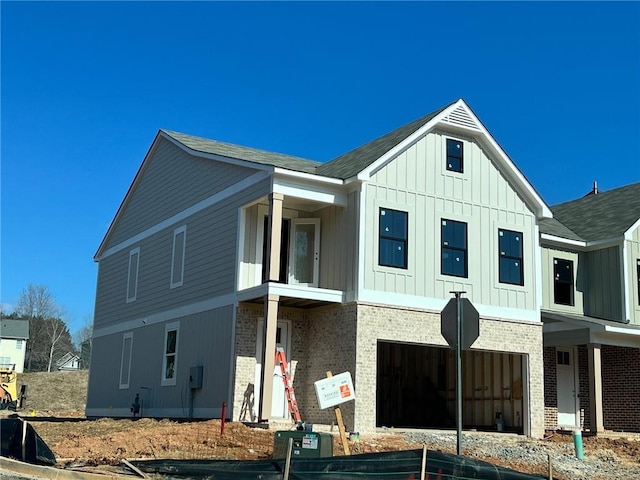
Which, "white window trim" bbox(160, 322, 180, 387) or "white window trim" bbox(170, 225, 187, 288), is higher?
"white window trim" bbox(170, 225, 187, 288)

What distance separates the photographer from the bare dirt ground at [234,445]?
15.5 metres

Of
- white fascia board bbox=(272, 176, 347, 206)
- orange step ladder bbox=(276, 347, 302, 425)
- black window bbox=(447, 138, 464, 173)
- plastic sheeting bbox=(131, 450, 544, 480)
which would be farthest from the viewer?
black window bbox=(447, 138, 464, 173)

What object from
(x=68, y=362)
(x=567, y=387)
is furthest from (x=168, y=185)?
(x=68, y=362)

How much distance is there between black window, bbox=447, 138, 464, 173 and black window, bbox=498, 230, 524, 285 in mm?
2174

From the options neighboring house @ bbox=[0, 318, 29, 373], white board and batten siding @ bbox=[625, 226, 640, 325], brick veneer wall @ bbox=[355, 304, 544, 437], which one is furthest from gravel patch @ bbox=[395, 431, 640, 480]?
neighboring house @ bbox=[0, 318, 29, 373]

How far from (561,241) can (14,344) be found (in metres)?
74.5

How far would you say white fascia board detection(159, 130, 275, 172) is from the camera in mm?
20538

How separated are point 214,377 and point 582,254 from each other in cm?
1328

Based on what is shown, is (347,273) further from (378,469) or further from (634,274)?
(634,274)

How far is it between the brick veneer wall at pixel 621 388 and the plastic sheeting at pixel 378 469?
16261 mm

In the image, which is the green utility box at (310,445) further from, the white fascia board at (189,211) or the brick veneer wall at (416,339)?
the white fascia board at (189,211)

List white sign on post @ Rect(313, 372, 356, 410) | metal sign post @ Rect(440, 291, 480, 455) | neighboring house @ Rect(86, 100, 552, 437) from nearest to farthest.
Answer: metal sign post @ Rect(440, 291, 480, 455) < white sign on post @ Rect(313, 372, 356, 410) < neighboring house @ Rect(86, 100, 552, 437)

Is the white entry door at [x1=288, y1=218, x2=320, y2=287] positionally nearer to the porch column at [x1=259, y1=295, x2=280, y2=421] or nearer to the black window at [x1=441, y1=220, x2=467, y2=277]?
the porch column at [x1=259, y1=295, x2=280, y2=421]

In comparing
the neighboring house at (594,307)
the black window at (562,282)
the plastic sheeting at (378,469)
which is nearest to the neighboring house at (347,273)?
the neighboring house at (594,307)
